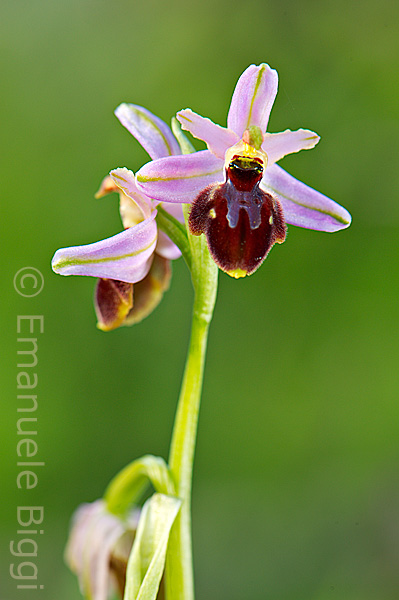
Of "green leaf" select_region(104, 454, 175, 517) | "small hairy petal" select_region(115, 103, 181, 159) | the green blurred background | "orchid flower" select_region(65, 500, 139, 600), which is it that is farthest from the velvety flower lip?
the green blurred background

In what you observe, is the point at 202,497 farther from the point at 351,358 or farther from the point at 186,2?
the point at 186,2

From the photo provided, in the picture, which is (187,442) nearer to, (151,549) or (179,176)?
(151,549)

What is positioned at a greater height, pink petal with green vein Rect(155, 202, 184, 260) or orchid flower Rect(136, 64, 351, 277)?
orchid flower Rect(136, 64, 351, 277)

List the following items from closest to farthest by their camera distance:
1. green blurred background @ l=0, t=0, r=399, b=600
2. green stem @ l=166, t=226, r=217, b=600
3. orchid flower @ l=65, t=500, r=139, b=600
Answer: green stem @ l=166, t=226, r=217, b=600
orchid flower @ l=65, t=500, r=139, b=600
green blurred background @ l=0, t=0, r=399, b=600

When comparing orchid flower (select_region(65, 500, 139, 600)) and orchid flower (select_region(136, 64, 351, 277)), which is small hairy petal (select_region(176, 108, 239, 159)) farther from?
orchid flower (select_region(65, 500, 139, 600))

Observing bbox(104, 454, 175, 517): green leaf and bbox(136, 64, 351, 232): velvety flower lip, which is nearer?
bbox(136, 64, 351, 232): velvety flower lip

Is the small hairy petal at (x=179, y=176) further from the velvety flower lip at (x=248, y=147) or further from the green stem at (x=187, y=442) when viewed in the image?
the green stem at (x=187, y=442)

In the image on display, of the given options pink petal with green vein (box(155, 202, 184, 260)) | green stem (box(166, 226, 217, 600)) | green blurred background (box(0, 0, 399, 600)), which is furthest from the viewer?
green blurred background (box(0, 0, 399, 600))

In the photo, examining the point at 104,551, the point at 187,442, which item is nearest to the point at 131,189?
the point at 187,442
